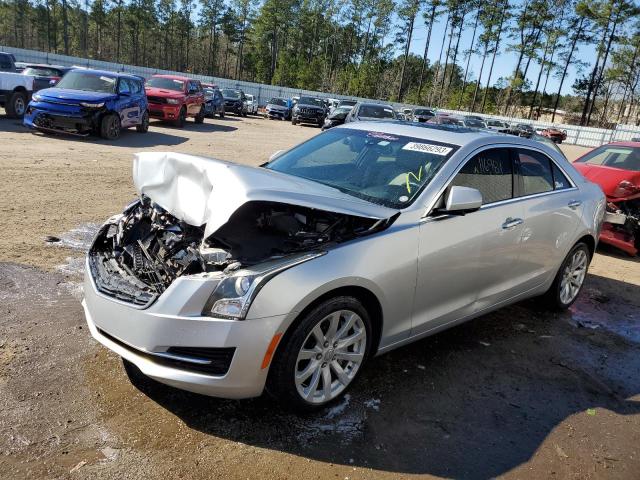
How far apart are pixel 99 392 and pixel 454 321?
244cm

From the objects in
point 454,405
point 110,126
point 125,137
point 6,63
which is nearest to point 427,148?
point 454,405

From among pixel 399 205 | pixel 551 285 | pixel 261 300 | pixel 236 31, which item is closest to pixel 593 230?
pixel 551 285

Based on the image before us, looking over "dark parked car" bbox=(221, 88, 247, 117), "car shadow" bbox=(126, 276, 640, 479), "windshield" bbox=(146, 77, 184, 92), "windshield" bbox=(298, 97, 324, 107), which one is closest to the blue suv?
"windshield" bbox=(146, 77, 184, 92)

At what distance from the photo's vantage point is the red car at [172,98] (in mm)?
18688

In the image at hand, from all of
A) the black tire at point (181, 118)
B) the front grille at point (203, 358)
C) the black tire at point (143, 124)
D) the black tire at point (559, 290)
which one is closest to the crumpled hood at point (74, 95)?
the black tire at point (143, 124)

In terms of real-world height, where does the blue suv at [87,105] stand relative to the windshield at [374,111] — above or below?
below

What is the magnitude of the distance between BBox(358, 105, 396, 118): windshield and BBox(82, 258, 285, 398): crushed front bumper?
1878cm

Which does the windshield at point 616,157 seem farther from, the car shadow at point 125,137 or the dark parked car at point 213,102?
the dark parked car at point 213,102

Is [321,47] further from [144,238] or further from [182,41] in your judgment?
[144,238]

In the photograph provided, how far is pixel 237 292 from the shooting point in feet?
9.11

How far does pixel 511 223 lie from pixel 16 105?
16.0 m

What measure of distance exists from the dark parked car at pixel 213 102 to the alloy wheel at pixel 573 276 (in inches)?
908

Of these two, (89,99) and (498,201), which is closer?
(498,201)

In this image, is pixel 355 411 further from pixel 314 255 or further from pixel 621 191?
pixel 621 191
